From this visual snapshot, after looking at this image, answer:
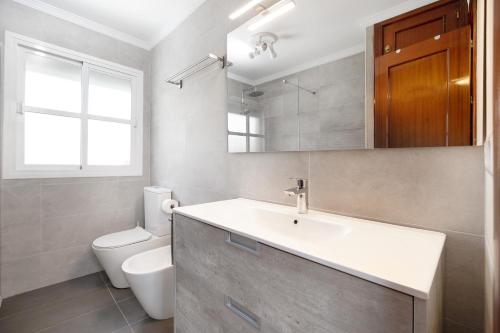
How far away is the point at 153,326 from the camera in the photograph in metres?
1.48

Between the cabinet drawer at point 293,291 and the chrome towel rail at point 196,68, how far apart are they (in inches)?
47.1

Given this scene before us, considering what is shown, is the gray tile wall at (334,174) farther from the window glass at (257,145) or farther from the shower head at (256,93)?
the shower head at (256,93)

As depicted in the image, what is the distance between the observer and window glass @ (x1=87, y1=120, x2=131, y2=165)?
7.21ft

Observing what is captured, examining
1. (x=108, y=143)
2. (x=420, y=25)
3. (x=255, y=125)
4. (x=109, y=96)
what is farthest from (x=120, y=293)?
(x=420, y=25)

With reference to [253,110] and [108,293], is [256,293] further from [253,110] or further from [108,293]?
[108,293]

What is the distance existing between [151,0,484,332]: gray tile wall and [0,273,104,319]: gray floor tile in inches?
42.6

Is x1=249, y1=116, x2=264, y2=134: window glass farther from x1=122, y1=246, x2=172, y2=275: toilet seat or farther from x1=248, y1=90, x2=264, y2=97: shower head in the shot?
x1=122, y1=246, x2=172, y2=275: toilet seat

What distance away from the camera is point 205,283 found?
0.98 metres

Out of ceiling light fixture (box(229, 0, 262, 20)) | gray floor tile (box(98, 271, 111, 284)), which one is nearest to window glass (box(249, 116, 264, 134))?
ceiling light fixture (box(229, 0, 262, 20))

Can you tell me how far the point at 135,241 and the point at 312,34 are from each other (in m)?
1.99

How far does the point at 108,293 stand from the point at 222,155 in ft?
4.85

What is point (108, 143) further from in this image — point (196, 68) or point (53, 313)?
point (53, 313)

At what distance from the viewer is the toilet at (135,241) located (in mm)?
1811

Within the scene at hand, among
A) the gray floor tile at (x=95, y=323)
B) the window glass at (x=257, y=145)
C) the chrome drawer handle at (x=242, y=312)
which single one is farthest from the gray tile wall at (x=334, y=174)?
the gray floor tile at (x=95, y=323)
